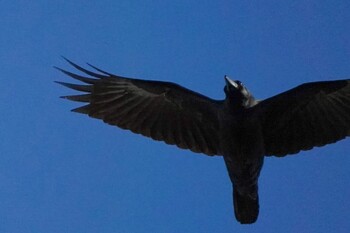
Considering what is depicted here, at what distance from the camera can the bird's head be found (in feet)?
32.3

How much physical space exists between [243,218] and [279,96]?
5.92 ft

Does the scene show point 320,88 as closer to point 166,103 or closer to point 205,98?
point 205,98

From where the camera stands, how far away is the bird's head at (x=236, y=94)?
9859 millimetres

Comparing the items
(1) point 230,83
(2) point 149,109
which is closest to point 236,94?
(1) point 230,83

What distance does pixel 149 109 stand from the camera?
1113cm

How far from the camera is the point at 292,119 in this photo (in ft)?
34.3

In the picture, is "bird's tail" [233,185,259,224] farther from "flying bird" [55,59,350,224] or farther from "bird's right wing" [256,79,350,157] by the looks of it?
"bird's right wing" [256,79,350,157]

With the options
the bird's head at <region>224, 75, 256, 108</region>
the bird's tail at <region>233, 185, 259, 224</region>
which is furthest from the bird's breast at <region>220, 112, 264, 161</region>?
the bird's tail at <region>233, 185, 259, 224</region>

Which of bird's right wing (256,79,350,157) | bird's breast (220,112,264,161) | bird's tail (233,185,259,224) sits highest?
bird's right wing (256,79,350,157)

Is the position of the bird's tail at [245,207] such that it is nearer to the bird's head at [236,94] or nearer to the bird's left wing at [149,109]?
the bird's left wing at [149,109]

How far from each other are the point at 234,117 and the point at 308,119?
1.25m

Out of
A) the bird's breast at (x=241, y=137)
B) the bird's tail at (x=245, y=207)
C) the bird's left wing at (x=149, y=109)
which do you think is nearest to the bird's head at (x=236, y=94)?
the bird's breast at (x=241, y=137)

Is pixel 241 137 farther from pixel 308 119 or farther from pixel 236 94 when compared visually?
pixel 308 119

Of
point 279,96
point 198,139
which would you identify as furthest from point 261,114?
point 198,139
